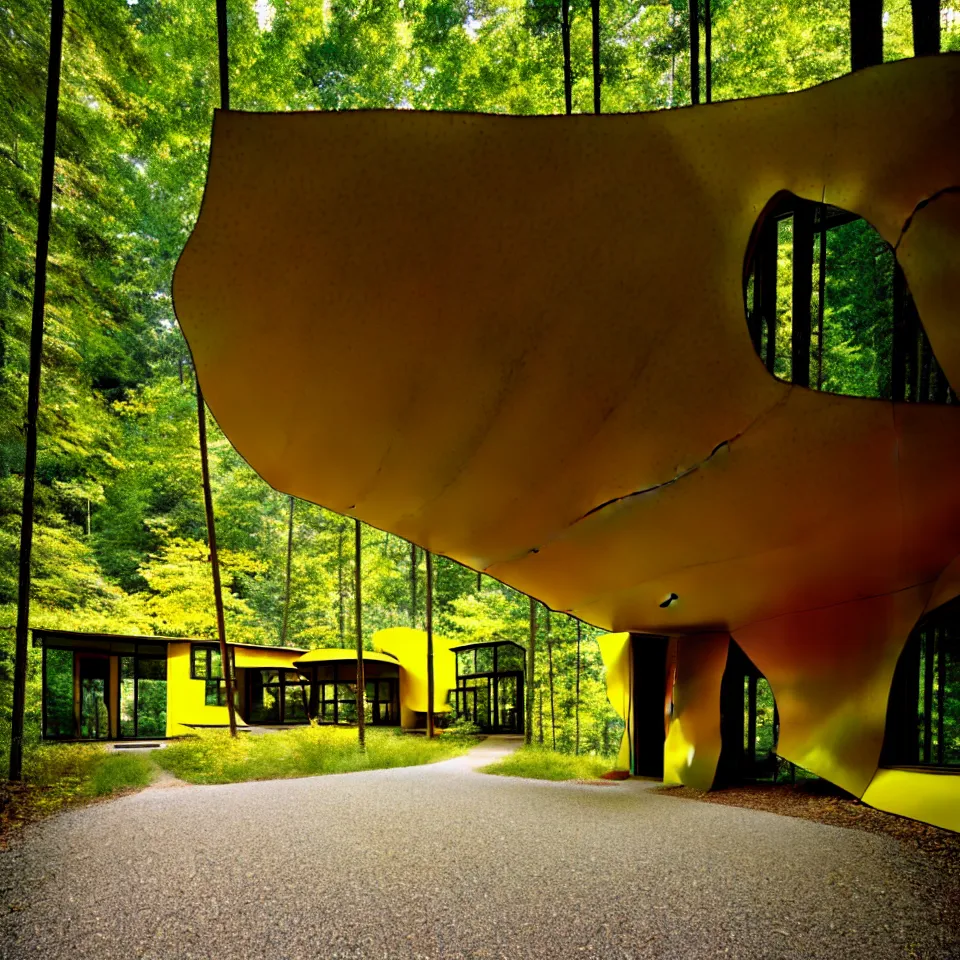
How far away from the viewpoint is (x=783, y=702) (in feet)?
17.3

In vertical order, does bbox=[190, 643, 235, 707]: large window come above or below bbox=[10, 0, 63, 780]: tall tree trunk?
below

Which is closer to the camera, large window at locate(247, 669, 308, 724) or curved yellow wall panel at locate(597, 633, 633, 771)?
curved yellow wall panel at locate(597, 633, 633, 771)

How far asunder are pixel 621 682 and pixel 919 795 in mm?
4919

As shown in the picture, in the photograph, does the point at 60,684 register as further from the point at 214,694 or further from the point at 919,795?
the point at 919,795

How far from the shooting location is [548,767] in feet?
30.9

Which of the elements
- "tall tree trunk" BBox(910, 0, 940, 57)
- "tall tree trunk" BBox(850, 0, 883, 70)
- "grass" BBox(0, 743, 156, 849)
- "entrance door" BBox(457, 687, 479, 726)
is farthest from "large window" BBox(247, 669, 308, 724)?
"tall tree trunk" BBox(910, 0, 940, 57)

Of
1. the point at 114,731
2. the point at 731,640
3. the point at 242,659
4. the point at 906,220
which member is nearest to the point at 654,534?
the point at 906,220

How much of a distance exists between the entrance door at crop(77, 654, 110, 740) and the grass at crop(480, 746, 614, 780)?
881 centimetres

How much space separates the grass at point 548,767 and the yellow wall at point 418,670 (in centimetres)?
614

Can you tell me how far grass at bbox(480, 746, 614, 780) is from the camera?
8867 millimetres

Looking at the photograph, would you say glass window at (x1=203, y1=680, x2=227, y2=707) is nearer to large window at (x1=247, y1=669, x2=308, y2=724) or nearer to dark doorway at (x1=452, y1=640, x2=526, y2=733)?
large window at (x1=247, y1=669, x2=308, y2=724)

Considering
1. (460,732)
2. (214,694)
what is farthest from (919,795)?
(214,694)

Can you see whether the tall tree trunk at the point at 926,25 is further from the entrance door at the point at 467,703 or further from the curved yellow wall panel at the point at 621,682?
the entrance door at the point at 467,703

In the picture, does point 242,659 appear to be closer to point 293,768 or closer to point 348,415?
point 293,768
